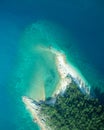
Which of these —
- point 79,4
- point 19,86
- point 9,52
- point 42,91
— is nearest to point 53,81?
point 42,91

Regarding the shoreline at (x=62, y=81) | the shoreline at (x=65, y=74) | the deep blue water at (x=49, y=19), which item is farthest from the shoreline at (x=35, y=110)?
the shoreline at (x=65, y=74)

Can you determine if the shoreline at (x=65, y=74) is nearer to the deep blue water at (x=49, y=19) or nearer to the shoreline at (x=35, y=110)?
the deep blue water at (x=49, y=19)

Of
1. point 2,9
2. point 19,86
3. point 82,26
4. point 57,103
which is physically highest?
point 2,9

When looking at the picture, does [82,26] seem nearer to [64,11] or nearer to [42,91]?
[64,11]

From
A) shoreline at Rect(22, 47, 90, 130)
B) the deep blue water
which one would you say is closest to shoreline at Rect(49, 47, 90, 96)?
shoreline at Rect(22, 47, 90, 130)

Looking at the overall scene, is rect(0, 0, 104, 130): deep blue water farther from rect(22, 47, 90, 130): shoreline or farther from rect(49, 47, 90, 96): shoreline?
rect(22, 47, 90, 130): shoreline

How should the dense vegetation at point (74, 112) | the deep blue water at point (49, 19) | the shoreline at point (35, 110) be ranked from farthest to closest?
the deep blue water at point (49, 19) → the shoreline at point (35, 110) → the dense vegetation at point (74, 112)
